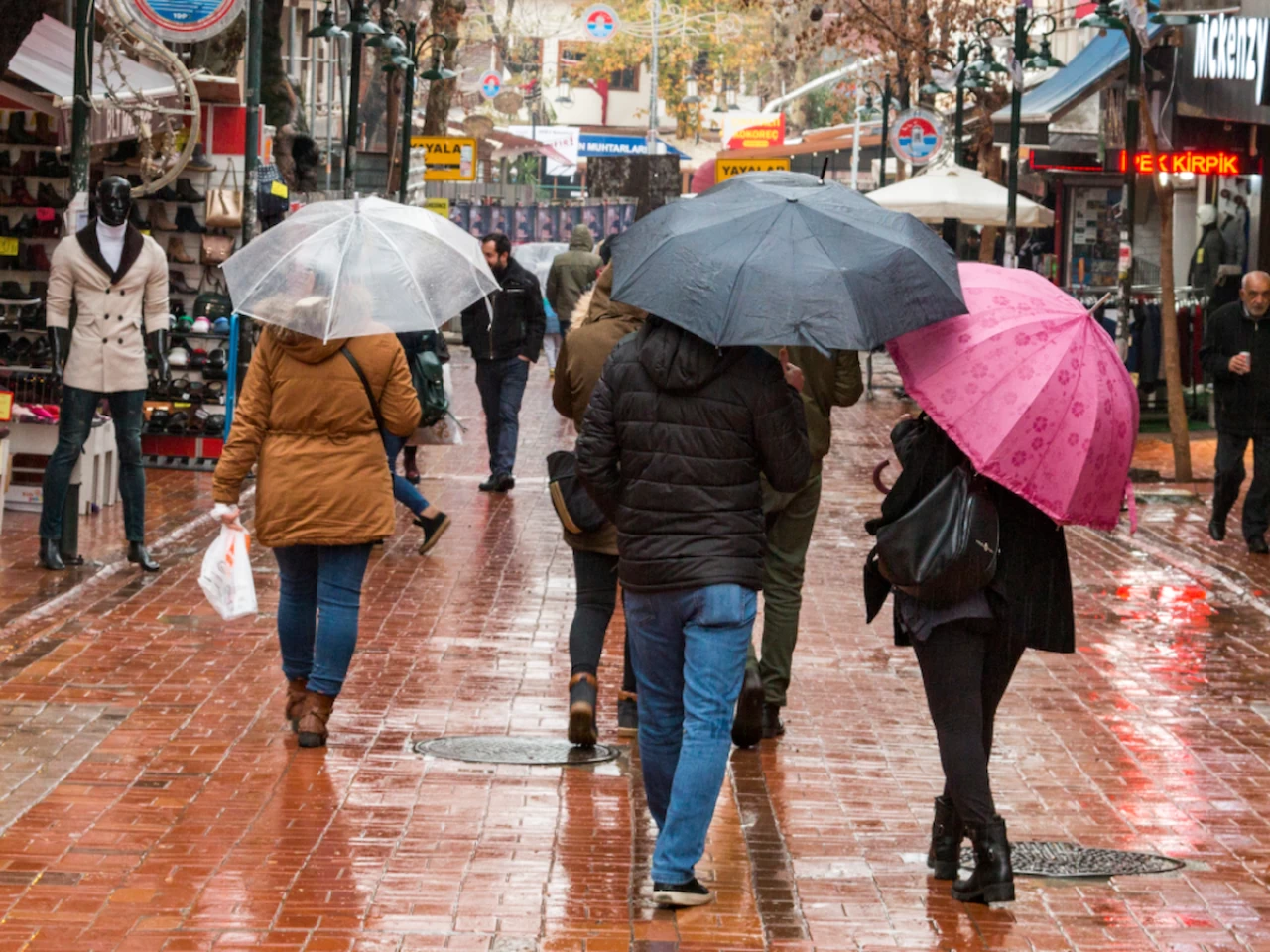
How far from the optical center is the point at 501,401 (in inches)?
611

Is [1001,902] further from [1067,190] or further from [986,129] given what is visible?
[986,129]

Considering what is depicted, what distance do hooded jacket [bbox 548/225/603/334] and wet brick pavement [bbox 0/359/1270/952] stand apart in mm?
12489

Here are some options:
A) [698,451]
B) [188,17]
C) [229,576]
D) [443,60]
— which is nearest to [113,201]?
[229,576]

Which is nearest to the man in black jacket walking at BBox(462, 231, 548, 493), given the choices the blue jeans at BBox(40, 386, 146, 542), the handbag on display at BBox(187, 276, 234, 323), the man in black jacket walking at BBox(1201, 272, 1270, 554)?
the handbag on display at BBox(187, 276, 234, 323)

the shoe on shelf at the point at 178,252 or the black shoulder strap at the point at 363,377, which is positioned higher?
the shoe on shelf at the point at 178,252

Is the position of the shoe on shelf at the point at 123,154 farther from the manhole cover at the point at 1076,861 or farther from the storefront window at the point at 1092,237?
the storefront window at the point at 1092,237

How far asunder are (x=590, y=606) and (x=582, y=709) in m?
0.40

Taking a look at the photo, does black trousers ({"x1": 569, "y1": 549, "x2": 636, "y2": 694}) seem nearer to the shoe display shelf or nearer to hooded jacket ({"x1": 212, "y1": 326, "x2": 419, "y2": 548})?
hooded jacket ({"x1": 212, "y1": 326, "x2": 419, "y2": 548})

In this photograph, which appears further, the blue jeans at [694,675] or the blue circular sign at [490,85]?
the blue circular sign at [490,85]

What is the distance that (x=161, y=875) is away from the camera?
5898mm

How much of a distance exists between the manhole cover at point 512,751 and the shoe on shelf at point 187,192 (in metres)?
10.0

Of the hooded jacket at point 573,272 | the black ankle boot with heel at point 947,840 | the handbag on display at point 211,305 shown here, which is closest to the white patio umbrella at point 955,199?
the hooded jacket at point 573,272

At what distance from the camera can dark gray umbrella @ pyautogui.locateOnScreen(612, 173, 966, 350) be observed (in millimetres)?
5410

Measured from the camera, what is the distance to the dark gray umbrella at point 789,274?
17.7ft
